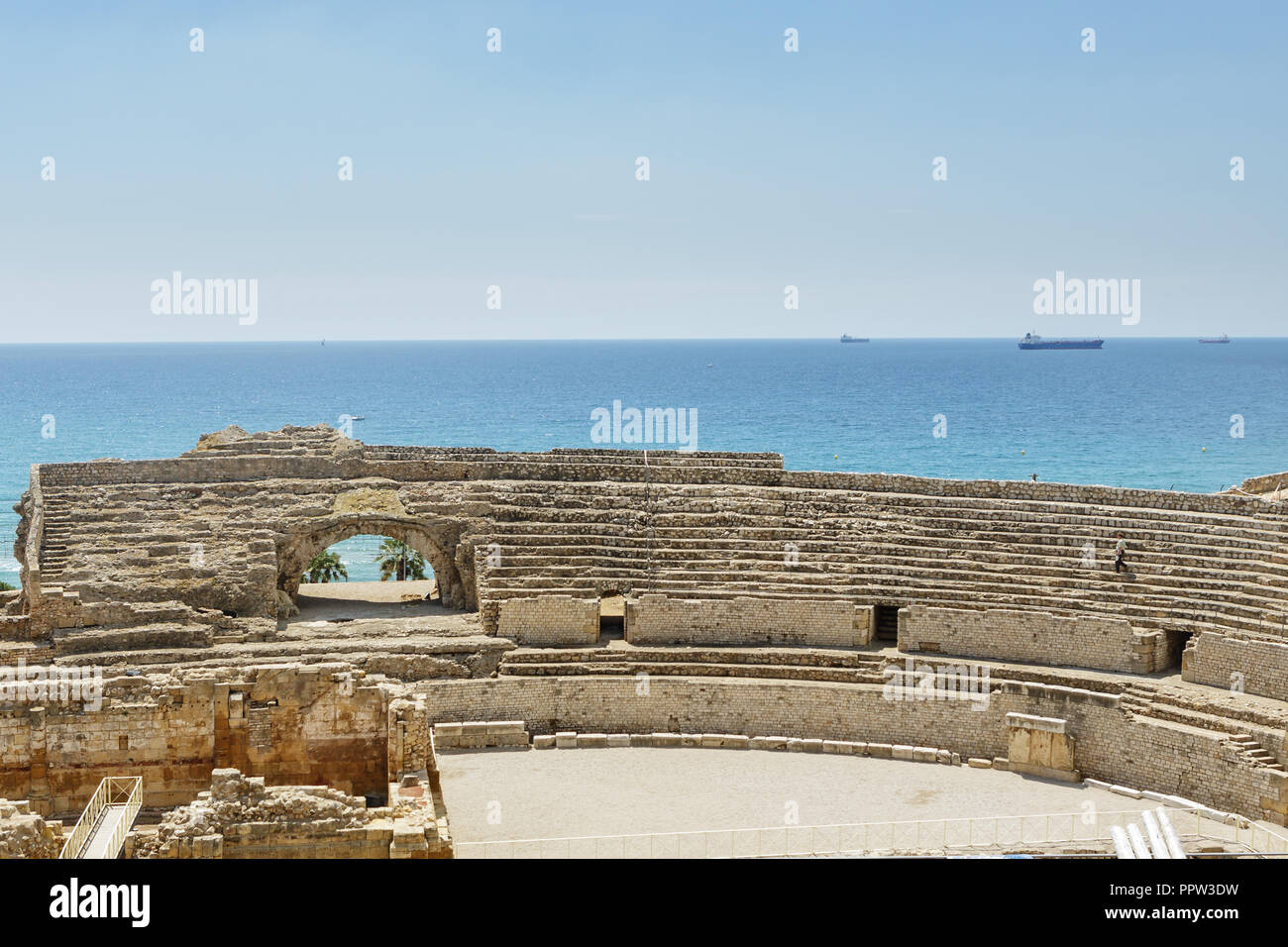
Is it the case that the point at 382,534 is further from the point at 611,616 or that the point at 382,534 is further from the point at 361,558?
the point at 361,558

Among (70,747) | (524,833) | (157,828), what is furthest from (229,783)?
(524,833)

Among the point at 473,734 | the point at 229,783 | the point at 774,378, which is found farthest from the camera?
the point at 774,378

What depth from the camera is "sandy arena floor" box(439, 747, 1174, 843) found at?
Result: 853 inches

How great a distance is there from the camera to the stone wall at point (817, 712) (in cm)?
2406

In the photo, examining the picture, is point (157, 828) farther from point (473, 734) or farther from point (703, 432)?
point (703, 432)

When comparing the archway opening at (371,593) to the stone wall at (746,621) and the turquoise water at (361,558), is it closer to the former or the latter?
the stone wall at (746,621)

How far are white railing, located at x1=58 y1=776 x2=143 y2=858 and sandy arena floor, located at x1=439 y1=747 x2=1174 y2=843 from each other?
4.88 metres

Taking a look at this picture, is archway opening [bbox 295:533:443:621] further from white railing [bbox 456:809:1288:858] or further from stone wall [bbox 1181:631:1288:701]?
stone wall [bbox 1181:631:1288:701]

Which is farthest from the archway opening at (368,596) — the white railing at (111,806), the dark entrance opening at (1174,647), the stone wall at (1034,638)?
the dark entrance opening at (1174,647)

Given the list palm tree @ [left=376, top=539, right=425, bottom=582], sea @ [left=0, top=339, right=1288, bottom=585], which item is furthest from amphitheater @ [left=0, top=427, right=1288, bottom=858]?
sea @ [left=0, top=339, right=1288, bottom=585]

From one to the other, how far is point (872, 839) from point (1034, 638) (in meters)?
7.68

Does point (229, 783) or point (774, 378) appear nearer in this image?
point (229, 783)
